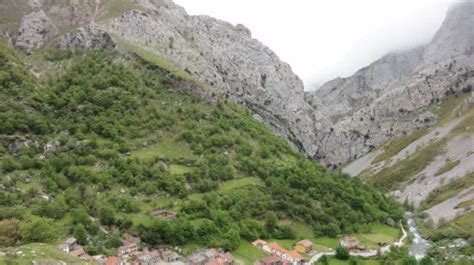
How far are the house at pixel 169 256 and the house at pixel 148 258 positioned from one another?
1021 millimetres

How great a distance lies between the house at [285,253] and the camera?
320 ft

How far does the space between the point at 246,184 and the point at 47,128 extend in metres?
49.7

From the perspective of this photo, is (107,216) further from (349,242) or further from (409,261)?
(409,261)

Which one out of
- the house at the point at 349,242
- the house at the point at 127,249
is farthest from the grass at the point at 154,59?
the house at the point at 127,249

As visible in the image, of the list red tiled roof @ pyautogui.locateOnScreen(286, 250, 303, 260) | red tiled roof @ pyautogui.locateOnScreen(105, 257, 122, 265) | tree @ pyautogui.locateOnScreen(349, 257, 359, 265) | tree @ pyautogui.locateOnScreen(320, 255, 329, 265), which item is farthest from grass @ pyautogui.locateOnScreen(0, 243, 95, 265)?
tree @ pyautogui.locateOnScreen(349, 257, 359, 265)

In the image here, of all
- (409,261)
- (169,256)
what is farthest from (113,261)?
(409,261)

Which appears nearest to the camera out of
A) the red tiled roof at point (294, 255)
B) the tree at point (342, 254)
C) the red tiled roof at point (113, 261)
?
the red tiled roof at point (113, 261)

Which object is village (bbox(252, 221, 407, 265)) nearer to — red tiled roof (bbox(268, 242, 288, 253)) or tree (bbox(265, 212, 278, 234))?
red tiled roof (bbox(268, 242, 288, 253))

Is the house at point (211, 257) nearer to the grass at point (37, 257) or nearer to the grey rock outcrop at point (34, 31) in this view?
the grass at point (37, 257)

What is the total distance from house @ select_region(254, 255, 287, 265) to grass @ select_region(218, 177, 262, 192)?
28763 millimetres

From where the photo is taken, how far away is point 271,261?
305ft

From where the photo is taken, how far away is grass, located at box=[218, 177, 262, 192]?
402 feet

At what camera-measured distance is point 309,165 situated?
15812 centimetres

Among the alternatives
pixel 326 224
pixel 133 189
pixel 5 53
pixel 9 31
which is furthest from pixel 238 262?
pixel 9 31
